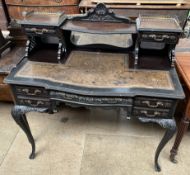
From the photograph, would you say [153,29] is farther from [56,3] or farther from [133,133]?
[56,3]

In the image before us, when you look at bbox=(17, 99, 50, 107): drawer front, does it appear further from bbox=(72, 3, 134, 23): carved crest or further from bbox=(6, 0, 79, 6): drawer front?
bbox=(6, 0, 79, 6): drawer front

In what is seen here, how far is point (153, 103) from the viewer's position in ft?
3.66

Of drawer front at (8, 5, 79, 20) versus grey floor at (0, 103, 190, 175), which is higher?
drawer front at (8, 5, 79, 20)

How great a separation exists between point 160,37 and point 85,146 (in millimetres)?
1024

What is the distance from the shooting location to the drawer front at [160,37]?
1169mm

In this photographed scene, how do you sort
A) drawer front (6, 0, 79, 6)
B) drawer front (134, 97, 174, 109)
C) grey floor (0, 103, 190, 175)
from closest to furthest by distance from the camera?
drawer front (134, 97, 174, 109), grey floor (0, 103, 190, 175), drawer front (6, 0, 79, 6)

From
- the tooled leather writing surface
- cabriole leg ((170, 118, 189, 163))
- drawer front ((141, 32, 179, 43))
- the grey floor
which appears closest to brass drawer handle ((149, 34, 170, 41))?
drawer front ((141, 32, 179, 43))

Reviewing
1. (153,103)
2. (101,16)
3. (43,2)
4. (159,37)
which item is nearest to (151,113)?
(153,103)

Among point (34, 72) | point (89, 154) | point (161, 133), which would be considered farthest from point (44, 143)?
point (161, 133)

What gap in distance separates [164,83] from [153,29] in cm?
32

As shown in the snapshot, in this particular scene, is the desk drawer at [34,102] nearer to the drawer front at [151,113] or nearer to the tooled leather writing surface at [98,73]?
the tooled leather writing surface at [98,73]

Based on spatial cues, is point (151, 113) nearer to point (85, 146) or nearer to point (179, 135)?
point (179, 135)

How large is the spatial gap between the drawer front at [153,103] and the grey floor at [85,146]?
617 mm

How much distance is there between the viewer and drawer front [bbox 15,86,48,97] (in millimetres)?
1183
